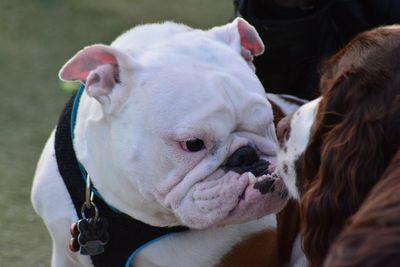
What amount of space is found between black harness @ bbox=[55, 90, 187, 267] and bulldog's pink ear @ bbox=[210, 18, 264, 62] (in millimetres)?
550

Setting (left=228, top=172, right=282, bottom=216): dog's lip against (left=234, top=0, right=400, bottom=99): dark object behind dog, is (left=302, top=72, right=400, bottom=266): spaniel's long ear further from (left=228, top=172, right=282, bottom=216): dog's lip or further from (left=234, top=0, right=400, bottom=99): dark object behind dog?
(left=234, top=0, right=400, bottom=99): dark object behind dog

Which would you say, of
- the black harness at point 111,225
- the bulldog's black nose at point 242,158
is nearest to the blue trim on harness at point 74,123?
the black harness at point 111,225

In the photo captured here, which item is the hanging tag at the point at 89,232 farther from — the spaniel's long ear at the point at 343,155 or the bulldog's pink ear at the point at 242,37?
the spaniel's long ear at the point at 343,155

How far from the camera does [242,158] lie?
2352 mm

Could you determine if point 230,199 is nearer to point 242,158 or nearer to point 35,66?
point 242,158

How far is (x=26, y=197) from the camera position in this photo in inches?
152

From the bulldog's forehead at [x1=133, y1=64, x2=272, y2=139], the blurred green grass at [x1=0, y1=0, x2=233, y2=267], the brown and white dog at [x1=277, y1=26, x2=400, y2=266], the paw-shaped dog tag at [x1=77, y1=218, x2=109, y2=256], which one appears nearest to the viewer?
the brown and white dog at [x1=277, y1=26, x2=400, y2=266]

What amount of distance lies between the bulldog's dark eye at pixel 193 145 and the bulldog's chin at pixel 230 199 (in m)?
0.09

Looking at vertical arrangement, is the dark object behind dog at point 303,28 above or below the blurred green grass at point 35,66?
above

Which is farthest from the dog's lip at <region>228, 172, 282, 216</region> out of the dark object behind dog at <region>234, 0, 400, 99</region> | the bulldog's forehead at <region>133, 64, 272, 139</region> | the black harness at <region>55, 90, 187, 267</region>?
the dark object behind dog at <region>234, 0, 400, 99</region>

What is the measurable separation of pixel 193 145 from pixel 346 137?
0.46m

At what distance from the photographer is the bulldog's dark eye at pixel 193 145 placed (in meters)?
2.31

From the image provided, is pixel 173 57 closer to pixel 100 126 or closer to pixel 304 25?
pixel 100 126

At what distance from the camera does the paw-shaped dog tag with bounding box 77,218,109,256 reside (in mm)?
2561
